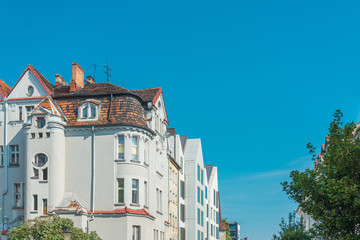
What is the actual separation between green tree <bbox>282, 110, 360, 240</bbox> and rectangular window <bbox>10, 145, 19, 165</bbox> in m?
23.0

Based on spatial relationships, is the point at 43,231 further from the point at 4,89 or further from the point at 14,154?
the point at 4,89

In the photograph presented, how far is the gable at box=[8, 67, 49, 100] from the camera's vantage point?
44.8m

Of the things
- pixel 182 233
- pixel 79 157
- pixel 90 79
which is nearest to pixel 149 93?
pixel 90 79

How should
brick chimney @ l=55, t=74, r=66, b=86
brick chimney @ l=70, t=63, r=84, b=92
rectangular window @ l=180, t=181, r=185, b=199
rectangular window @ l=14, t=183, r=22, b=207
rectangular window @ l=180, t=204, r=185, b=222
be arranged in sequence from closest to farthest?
rectangular window @ l=14, t=183, r=22, b=207, brick chimney @ l=70, t=63, r=84, b=92, brick chimney @ l=55, t=74, r=66, b=86, rectangular window @ l=180, t=204, r=185, b=222, rectangular window @ l=180, t=181, r=185, b=199

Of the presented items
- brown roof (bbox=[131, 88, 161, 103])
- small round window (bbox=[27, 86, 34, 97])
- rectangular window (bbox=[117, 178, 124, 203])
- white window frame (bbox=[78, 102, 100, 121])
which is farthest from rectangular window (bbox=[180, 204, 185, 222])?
small round window (bbox=[27, 86, 34, 97])

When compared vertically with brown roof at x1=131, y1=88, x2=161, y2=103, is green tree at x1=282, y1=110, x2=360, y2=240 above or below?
below

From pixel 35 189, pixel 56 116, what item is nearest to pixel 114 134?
pixel 56 116

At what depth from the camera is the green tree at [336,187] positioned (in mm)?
27828

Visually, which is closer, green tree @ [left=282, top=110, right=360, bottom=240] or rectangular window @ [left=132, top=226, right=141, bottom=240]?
green tree @ [left=282, top=110, right=360, bottom=240]

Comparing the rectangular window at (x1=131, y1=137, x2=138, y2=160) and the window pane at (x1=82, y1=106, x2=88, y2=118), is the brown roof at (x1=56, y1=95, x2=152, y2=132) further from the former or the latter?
the rectangular window at (x1=131, y1=137, x2=138, y2=160)

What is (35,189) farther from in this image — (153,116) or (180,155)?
(180,155)

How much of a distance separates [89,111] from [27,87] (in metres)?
5.86

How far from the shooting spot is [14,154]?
44.3 meters

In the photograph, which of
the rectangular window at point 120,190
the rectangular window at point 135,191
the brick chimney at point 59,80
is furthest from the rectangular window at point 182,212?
the rectangular window at point 120,190
